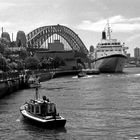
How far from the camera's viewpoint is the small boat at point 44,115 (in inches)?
1695

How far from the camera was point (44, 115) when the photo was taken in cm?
4522

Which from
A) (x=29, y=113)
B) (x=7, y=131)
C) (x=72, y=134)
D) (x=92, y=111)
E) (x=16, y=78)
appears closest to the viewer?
(x=72, y=134)

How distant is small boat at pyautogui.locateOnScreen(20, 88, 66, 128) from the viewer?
43.1 meters

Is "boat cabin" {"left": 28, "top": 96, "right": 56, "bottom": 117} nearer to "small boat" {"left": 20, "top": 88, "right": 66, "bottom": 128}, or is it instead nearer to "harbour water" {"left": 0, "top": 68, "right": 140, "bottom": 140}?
"small boat" {"left": 20, "top": 88, "right": 66, "bottom": 128}

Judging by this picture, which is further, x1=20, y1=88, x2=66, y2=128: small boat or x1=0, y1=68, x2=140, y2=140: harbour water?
x1=20, y1=88, x2=66, y2=128: small boat

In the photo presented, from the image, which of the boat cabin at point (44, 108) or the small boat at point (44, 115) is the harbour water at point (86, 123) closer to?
the small boat at point (44, 115)

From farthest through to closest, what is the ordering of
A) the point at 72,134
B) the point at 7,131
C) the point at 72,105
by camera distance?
the point at 72,105 → the point at 7,131 → the point at 72,134

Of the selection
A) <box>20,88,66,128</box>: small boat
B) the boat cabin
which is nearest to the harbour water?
Answer: <box>20,88,66,128</box>: small boat

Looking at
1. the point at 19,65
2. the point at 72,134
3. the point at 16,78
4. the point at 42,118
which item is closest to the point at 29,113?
the point at 42,118

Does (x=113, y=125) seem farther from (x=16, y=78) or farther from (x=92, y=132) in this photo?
(x=16, y=78)

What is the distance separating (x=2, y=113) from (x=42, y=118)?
13.9 metres

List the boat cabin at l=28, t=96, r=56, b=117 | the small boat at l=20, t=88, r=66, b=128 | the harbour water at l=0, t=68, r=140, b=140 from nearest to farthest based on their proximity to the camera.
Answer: the harbour water at l=0, t=68, r=140, b=140 < the small boat at l=20, t=88, r=66, b=128 < the boat cabin at l=28, t=96, r=56, b=117

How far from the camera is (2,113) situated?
56688 mm

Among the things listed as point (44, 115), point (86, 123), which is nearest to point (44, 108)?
point (44, 115)
